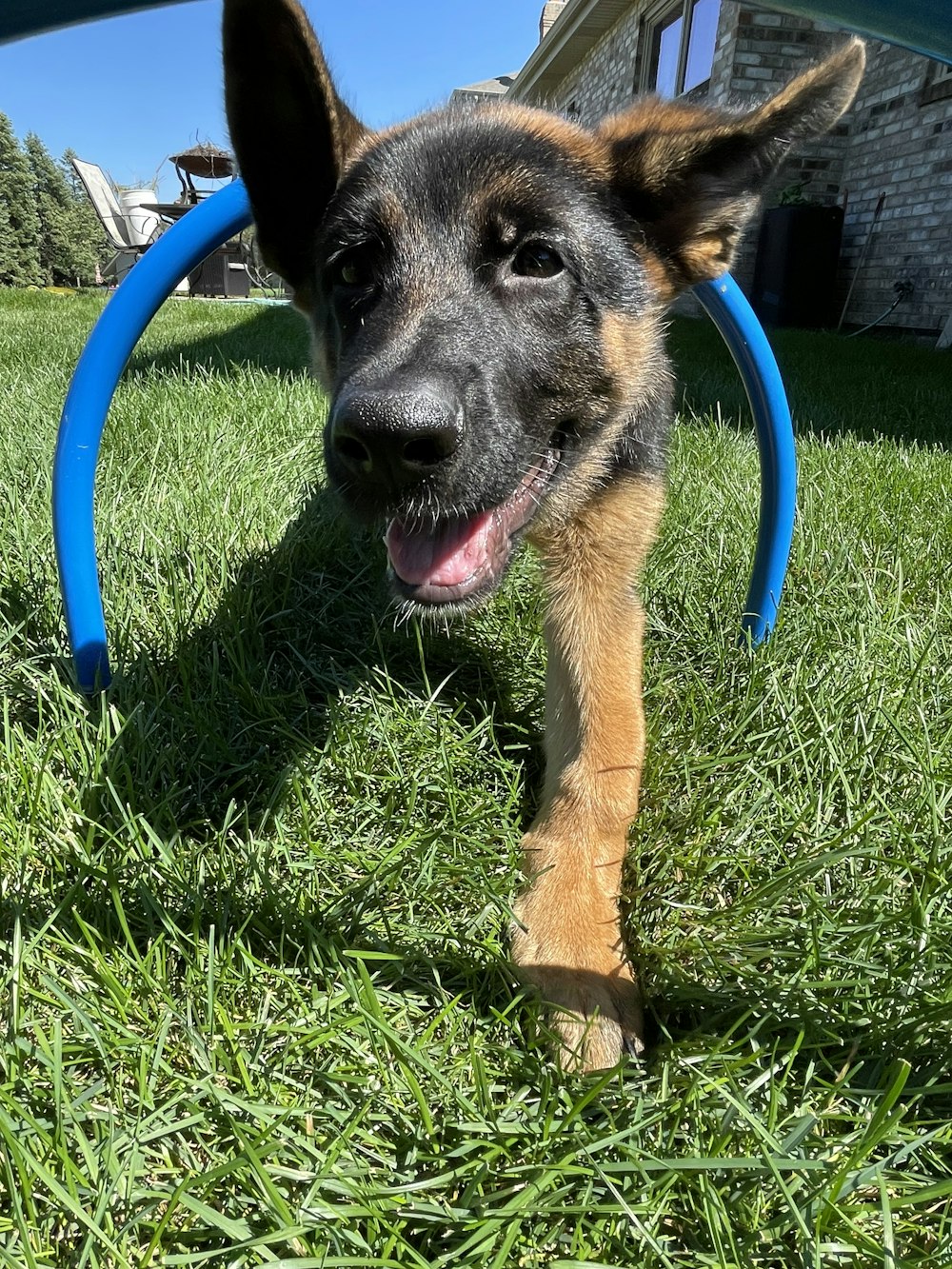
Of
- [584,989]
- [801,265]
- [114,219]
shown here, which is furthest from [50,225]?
[584,989]

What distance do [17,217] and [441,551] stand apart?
114 ft

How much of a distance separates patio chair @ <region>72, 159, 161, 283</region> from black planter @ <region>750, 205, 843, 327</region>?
15.8 m

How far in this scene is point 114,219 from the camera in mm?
21641

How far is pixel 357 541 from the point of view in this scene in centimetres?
298

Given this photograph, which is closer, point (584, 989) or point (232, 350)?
point (584, 989)

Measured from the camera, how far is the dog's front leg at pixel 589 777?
159 centimetres

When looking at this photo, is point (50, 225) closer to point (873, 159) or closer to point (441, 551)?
point (873, 159)

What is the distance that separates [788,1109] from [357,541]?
2.18m

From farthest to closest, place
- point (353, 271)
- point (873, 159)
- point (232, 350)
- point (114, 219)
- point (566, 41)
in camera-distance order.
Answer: point (114, 219), point (566, 41), point (873, 159), point (232, 350), point (353, 271)

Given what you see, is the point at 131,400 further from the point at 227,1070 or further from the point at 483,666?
the point at 227,1070

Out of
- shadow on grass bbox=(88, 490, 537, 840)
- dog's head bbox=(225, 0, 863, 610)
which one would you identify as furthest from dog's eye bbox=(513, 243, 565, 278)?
shadow on grass bbox=(88, 490, 537, 840)

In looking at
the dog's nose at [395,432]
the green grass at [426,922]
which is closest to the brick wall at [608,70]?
the green grass at [426,922]

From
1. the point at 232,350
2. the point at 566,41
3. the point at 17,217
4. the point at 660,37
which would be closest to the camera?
the point at 232,350

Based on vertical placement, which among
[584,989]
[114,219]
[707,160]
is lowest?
[584,989]
